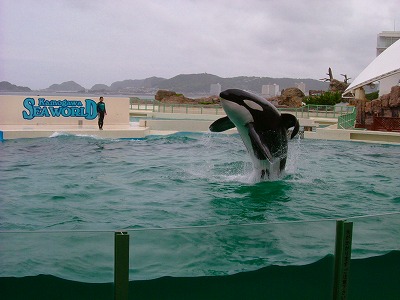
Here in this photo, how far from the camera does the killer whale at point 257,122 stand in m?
7.61

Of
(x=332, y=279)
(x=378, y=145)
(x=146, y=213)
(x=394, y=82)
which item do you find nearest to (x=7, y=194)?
(x=146, y=213)

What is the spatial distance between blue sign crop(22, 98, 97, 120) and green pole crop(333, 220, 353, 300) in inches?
641

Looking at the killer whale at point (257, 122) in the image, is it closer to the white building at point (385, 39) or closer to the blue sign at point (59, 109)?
the blue sign at point (59, 109)

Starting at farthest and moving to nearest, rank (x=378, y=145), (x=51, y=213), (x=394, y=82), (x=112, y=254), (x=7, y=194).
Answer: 1. (x=394, y=82)
2. (x=378, y=145)
3. (x=7, y=194)
4. (x=51, y=213)
5. (x=112, y=254)

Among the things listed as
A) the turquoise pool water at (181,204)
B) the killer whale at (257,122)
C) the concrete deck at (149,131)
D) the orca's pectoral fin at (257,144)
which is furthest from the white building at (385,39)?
the orca's pectoral fin at (257,144)

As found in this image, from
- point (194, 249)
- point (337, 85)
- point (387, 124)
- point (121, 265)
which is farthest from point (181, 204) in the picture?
point (337, 85)

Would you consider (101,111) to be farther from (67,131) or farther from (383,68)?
(383,68)

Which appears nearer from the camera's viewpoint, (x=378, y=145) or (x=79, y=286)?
(x=79, y=286)

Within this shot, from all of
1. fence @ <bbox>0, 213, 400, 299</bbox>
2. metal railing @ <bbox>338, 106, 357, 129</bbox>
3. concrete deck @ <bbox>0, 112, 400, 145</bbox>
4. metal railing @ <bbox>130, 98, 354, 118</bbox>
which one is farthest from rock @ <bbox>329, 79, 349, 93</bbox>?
fence @ <bbox>0, 213, 400, 299</bbox>

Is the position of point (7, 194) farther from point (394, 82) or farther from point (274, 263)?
point (394, 82)

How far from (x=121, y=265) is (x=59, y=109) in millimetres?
16221

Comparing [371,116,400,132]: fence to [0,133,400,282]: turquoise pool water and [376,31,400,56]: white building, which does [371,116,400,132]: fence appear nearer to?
[0,133,400,282]: turquoise pool water

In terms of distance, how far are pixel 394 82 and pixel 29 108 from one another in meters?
23.2

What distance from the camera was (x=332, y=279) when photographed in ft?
10.1
